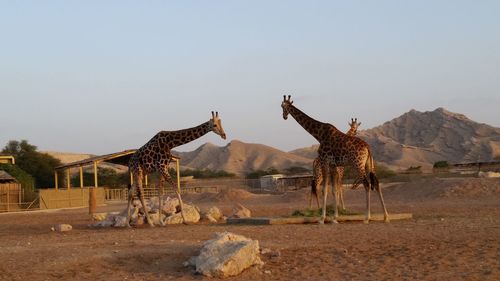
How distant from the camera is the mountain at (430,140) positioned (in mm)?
112875

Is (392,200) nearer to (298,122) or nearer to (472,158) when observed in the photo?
(298,122)

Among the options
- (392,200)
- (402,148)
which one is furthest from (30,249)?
(402,148)

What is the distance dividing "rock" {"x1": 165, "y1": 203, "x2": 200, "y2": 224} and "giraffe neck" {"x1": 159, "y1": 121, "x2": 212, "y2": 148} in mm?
2386

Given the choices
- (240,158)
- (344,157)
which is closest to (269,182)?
(344,157)

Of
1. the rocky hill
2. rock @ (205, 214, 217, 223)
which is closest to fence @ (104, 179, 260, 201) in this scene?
rock @ (205, 214, 217, 223)

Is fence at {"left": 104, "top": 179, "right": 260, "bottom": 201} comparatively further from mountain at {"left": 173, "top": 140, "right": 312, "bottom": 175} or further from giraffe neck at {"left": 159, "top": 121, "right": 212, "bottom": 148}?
mountain at {"left": 173, "top": 140, "right": 312, "bottom": 175}

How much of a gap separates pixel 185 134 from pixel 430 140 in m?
117

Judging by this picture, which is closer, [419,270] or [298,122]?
[419,270]

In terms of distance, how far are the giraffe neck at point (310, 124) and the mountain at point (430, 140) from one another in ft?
288

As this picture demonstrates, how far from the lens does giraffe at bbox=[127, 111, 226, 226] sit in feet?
62.6

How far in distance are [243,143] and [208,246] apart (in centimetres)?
13135

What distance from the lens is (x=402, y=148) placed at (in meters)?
120

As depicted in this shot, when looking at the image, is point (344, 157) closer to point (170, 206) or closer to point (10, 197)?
point (170, 206)

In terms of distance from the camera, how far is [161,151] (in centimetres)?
1914
